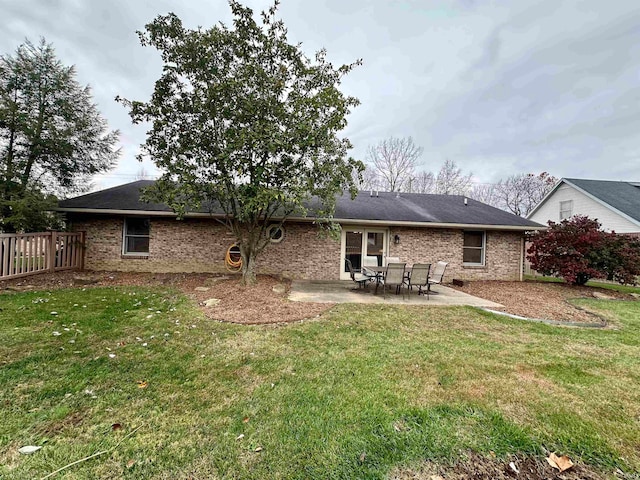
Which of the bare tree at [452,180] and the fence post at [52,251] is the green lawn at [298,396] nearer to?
the fence post at [52,251]

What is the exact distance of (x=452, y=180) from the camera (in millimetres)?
28969

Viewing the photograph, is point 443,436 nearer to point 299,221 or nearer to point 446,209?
point 299,221

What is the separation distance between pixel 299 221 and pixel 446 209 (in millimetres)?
6694

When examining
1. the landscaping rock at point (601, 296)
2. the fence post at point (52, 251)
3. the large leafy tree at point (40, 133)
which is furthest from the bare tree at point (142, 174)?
the landscaping rock at point (601, 296)

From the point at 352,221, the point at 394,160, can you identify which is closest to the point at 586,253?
the point at 352,221

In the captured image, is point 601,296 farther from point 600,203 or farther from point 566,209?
point 566,209

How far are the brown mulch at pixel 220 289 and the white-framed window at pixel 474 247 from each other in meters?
7.27

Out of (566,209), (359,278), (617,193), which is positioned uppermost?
(617,193)

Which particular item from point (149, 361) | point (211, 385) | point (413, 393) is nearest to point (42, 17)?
point (149, 361)

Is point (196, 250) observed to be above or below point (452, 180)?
below

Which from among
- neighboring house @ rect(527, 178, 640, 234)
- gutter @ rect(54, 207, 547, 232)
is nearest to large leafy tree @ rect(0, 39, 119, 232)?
gutter @ rect(54, 207, 547, 232)

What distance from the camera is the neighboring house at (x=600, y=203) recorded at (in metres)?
14.9

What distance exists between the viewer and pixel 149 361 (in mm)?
3574

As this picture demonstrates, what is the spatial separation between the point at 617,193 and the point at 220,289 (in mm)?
23342
